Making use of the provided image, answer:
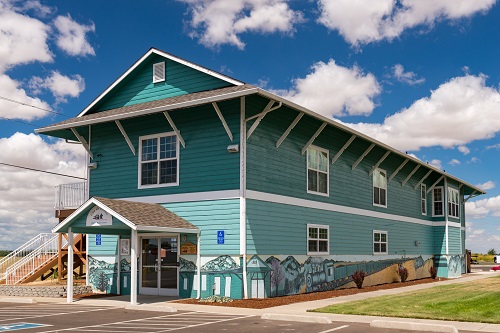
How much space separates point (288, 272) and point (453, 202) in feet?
70.8

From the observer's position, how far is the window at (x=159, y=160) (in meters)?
21.4

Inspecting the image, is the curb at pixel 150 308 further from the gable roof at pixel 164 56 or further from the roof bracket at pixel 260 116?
the gable roof at pixel 164 56

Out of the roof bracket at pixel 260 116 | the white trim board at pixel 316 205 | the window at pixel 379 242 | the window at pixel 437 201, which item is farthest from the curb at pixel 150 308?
the window at pixel 437 201

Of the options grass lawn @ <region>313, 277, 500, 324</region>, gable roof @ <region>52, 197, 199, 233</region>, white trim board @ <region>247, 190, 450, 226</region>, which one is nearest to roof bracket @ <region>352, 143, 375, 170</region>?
white trim board @ <region>247, 190, 450, 226</region>

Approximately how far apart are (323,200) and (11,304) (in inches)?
472

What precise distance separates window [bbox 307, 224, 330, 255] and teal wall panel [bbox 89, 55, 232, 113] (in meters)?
6.55

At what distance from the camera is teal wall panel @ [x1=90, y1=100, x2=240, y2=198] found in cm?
1988

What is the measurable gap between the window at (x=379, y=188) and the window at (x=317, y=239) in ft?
20.1

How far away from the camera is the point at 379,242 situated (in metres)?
29.6

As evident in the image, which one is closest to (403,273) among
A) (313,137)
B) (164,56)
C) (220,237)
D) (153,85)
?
(313,137)

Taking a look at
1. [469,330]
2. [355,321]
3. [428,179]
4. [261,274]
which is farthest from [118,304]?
[428,179]

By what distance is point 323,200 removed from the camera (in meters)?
24.2

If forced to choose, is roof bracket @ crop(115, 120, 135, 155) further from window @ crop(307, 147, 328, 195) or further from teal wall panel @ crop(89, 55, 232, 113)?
window @ crop(307, 147, 328, 195)

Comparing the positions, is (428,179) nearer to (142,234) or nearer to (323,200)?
(323,200)
